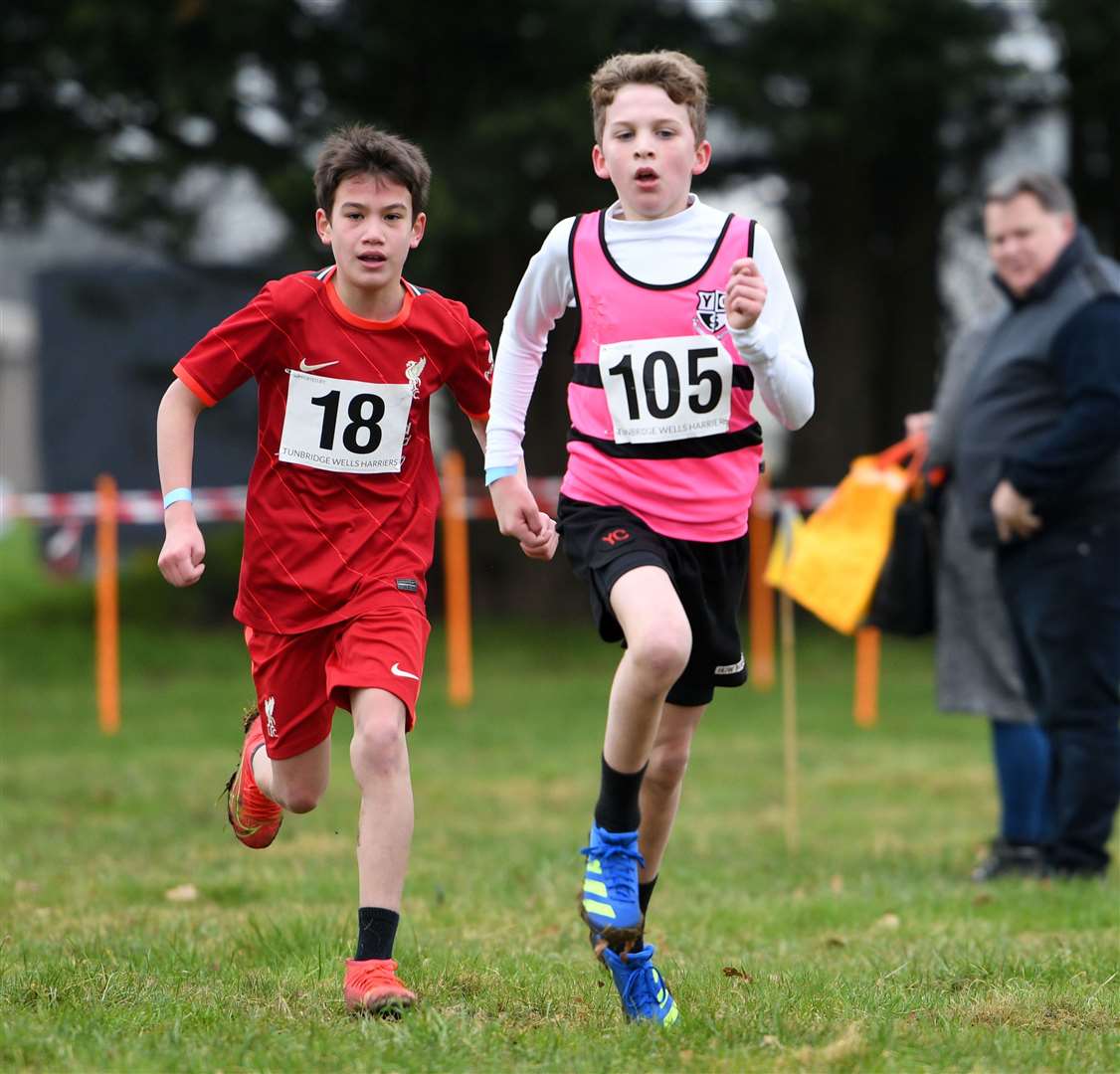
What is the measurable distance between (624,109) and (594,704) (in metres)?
9.76

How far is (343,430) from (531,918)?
2055 mm

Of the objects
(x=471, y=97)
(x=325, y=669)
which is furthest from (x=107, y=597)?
(x=325, y=669)

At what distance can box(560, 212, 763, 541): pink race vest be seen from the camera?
14.4ft

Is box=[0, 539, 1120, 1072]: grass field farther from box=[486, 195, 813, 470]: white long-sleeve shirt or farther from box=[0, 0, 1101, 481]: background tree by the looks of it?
box=[0, 0, 1101, 481]: background tree

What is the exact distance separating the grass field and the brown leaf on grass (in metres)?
0.03

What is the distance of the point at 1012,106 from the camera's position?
55.9 ft

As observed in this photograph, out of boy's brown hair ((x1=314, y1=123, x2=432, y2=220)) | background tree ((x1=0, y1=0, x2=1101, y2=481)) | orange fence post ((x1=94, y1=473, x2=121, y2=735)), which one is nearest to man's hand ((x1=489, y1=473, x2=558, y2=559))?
boy's brown hair ((x1=314, y1=123, x2=432, y2=220))

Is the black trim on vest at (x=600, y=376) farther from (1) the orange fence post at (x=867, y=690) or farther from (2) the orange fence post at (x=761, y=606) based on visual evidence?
(2) the orange fence post at (x=761, y=606)

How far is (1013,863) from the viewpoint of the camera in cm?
708

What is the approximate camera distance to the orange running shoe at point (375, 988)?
4043 mm

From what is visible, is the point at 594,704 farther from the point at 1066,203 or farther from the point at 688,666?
the point at 688,666

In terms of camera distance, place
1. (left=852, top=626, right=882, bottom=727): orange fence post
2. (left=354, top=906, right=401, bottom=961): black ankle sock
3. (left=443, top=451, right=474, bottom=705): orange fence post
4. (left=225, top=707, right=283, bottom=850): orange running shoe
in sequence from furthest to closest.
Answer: (left=443, top=451, right=474, bottom=705): orange fence post < (left=852, top=626, right=882, bottom=727): orange fence post < (left=225, top=707, right=283, bottom=850): orange running shoe < (left=354, top=906, right=401, bottom=961): black ankle sock

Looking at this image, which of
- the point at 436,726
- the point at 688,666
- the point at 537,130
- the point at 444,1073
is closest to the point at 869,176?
the point at 537,130

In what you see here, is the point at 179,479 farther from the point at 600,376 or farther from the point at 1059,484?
the point at 1059,484
